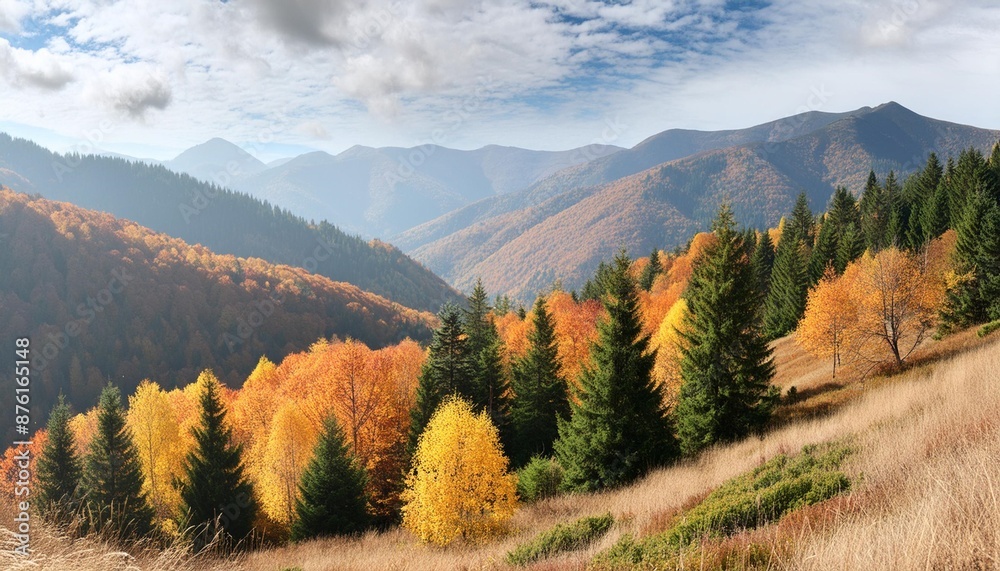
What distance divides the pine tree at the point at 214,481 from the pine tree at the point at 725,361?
78.2 ft

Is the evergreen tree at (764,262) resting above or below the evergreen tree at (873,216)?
below

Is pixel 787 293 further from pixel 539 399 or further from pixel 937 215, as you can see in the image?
pixel 539 399

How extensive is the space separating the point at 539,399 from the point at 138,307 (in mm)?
134917

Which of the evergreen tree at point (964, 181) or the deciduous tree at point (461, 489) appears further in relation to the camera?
the evergreen tree at point (964, 181)

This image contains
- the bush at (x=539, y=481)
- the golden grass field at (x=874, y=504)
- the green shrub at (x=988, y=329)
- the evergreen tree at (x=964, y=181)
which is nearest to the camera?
the golden grass field at (x=874, y=504)

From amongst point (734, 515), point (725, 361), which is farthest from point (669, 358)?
point (734, 515)

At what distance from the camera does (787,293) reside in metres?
50.9

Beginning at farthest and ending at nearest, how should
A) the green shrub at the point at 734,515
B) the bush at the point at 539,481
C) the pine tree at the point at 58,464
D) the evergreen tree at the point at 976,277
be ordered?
the evergreen tree at the point at 976,277, the pine tree at the point at 58,464, the bush at the point at 539,481, the green shrub at the point at 734,515

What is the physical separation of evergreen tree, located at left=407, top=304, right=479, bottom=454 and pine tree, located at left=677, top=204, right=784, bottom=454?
14.8 meters

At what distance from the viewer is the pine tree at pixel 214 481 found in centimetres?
2588

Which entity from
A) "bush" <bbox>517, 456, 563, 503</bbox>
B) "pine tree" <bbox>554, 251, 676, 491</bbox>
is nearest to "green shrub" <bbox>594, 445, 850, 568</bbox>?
"pine tree" <bbox>554, 251, 676, 491</bbox>

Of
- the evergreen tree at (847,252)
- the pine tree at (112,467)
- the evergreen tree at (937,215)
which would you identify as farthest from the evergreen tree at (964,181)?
the pine tree at (112,467)

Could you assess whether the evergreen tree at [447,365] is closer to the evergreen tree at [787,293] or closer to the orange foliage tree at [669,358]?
the orange foliage tree at [669,358]

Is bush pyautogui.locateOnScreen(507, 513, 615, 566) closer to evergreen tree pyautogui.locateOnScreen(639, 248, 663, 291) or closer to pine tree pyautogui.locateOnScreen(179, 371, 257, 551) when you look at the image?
pine tree pyautogui.locateOnScreen(179, 371, 257, 551)
